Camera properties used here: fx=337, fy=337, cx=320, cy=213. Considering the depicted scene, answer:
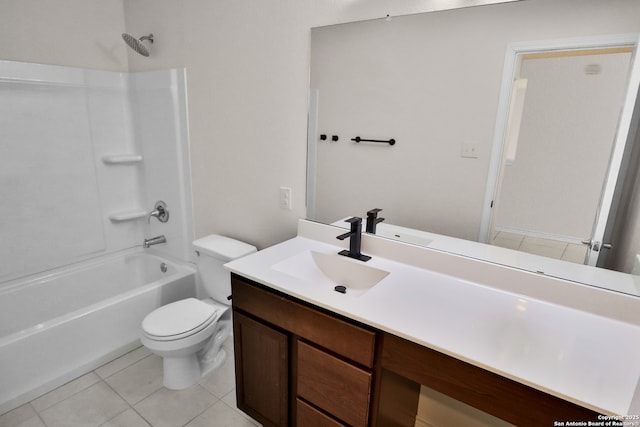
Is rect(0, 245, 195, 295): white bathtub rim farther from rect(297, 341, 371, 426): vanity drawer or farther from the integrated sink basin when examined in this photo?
rect(297, 341, 371, 426): vanity drawer

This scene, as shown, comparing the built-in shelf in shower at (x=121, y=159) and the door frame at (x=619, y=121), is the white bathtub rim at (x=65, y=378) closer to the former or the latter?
the built-in shelf in shower at (x=121, y=159)

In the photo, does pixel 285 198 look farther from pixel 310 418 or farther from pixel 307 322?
pixel 310 418

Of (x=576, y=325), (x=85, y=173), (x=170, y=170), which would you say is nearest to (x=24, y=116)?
(x=85, y=173)

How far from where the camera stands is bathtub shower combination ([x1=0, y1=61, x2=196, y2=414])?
1.93m

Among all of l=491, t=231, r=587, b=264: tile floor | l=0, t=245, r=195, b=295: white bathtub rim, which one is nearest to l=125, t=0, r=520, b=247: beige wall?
l=0, t=245, r=195, b=295: white bathtub rim

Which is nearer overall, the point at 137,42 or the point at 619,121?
the point at 619,121

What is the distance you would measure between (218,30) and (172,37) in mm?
449

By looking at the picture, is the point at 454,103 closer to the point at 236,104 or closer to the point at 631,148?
the point at 631,148

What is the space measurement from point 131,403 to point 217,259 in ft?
2.80

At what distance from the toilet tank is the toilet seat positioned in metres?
0.17

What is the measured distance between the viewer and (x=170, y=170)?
7.89 feet

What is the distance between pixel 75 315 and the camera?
1.91 m

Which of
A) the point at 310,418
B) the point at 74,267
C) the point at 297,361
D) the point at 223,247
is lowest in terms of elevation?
the point at 310,418

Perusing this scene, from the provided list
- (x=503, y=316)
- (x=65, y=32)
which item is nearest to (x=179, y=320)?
(x=503, y=316)
